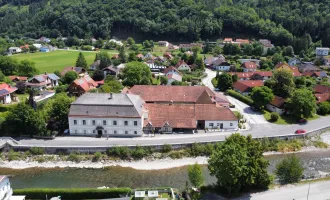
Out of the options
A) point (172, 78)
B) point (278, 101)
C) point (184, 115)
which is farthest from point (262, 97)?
point (172, 78)

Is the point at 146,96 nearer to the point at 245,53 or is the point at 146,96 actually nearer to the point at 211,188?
the point at 211,188

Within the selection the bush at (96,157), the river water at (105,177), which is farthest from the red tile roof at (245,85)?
the bush at (96,157)

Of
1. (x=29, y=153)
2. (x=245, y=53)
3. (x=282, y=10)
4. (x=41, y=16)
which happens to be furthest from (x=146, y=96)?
(x=41, y=16)

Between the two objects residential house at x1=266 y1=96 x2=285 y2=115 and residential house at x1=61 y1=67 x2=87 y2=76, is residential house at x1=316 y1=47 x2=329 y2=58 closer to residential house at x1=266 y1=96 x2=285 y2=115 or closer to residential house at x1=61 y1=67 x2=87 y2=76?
residential house at x1=266 y1=96 x2=285 y2=115

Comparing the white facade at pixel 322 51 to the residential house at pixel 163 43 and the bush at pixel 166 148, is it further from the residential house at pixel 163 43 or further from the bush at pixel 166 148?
the bush at pixel 166 148

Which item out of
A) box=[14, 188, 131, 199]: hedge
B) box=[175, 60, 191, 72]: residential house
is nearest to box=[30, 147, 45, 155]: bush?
box=[14, 188, 131, 199]: hedge
